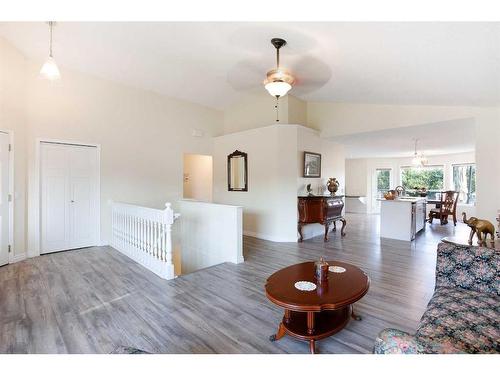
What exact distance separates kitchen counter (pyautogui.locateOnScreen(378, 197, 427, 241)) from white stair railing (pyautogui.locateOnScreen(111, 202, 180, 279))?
4504 millimetres

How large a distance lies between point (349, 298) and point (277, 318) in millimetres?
756

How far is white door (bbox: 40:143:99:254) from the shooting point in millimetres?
4258

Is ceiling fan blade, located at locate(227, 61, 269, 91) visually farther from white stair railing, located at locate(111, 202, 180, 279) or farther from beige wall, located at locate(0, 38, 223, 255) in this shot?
white stair railing, located at locate(111, 202, 180, 279)

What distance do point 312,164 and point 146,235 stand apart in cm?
373

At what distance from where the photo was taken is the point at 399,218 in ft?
17.6

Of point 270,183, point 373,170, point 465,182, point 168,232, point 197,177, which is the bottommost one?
point 168,232

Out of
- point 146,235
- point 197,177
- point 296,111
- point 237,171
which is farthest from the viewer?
point 197,177

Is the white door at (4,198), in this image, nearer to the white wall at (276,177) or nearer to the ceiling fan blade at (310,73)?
the white wall at (276,177)

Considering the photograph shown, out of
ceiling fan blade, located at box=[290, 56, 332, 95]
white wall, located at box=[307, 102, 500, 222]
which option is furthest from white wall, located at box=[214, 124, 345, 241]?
ceiling fan blade, located at box=[290, 56, 332, 95]

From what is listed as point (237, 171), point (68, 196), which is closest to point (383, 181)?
point (237, 171)

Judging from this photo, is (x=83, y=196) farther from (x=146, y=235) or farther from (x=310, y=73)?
(x=310, y=73)
